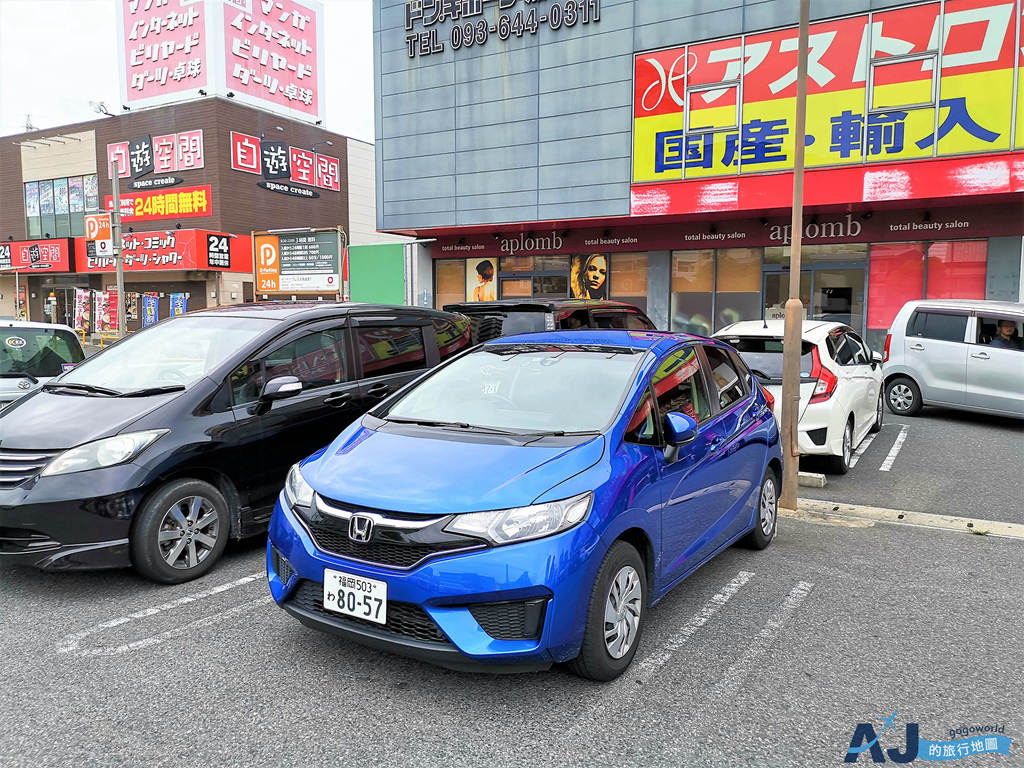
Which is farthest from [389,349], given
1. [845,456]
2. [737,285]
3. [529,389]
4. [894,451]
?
[737,285]

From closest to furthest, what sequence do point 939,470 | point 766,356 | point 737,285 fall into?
point 766,356 → point 939,470 → point 737,285

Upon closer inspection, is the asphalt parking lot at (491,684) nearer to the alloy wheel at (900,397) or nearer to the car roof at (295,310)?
the car roof at (295,310)

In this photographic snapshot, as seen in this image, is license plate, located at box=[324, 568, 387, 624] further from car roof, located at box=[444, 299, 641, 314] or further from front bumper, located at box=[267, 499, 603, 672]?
car roof, located at box=[444, 299, 641, 314]

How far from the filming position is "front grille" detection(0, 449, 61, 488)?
4309mm

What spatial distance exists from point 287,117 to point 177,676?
36596 mm

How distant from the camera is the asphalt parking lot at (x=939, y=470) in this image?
6797 millimetres

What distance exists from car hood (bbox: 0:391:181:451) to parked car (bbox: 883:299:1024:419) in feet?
34.4

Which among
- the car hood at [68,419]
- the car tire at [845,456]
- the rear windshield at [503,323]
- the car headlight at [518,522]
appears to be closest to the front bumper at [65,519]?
the car hood at [68,419]

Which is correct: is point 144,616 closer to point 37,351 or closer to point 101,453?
point 101,453

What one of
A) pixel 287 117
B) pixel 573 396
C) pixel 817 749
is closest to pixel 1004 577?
pixel 817 749

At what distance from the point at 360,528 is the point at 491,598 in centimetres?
65

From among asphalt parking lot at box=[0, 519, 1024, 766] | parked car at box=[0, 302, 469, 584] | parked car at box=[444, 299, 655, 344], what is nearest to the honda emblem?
asphalt parking lot at box=[0, 519, 1024, 766]

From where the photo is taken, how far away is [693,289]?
19031 mm

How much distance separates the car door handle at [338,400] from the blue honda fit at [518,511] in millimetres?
1239
